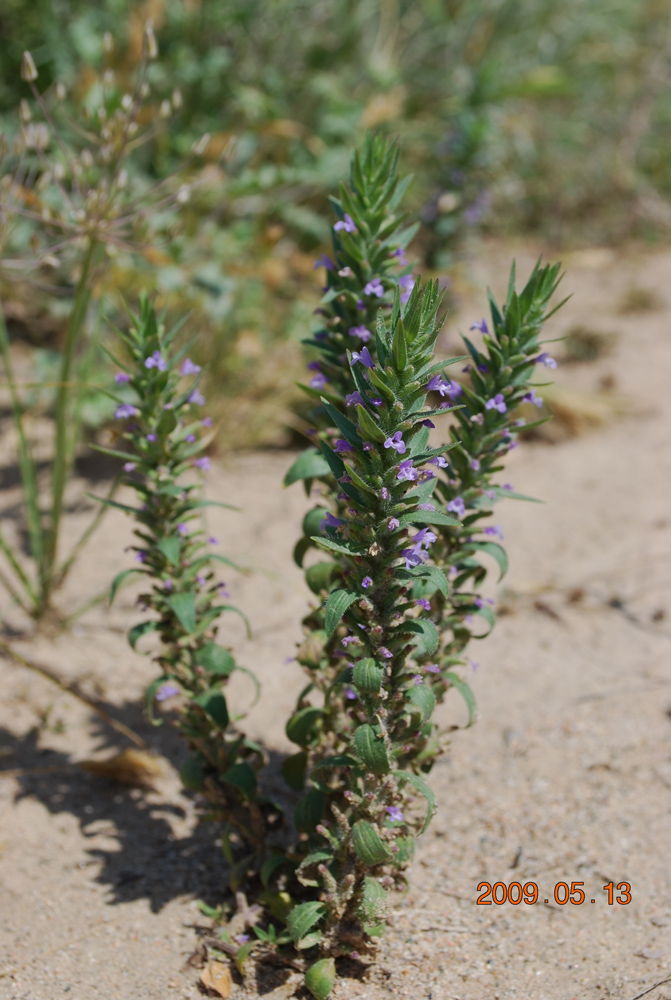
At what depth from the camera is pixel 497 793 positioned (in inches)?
106

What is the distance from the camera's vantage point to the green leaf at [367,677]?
1753 millimetres

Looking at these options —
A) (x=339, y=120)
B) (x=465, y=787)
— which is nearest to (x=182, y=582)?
(x=465, y=787)

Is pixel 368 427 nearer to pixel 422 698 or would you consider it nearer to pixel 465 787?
pixel 422 698

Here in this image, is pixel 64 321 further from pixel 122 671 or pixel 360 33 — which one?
pixel 360 33

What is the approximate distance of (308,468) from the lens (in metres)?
2.12

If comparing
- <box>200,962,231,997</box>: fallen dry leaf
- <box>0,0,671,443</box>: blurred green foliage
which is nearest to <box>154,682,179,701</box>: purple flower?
<box>200,962,231,997</box>: fallen dry leaf

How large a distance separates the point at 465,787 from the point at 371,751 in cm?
107

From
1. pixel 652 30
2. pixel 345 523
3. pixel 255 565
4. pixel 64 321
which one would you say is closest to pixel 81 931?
pixel 345 523

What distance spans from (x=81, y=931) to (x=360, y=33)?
6.50 metres

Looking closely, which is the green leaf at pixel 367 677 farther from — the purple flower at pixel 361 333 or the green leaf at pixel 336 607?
the purple flower at pixel 361 333

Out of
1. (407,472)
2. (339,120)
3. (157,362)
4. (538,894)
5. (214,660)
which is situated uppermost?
(339,120)

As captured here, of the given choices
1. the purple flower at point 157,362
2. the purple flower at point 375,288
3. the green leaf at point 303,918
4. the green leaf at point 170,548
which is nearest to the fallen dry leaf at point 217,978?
the green leaf at point 303,918

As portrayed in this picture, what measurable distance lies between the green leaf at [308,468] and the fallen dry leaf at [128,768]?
3.97 feet

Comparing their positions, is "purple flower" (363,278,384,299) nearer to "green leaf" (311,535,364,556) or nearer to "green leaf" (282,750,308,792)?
"green leaf" (311,535,364,556)
